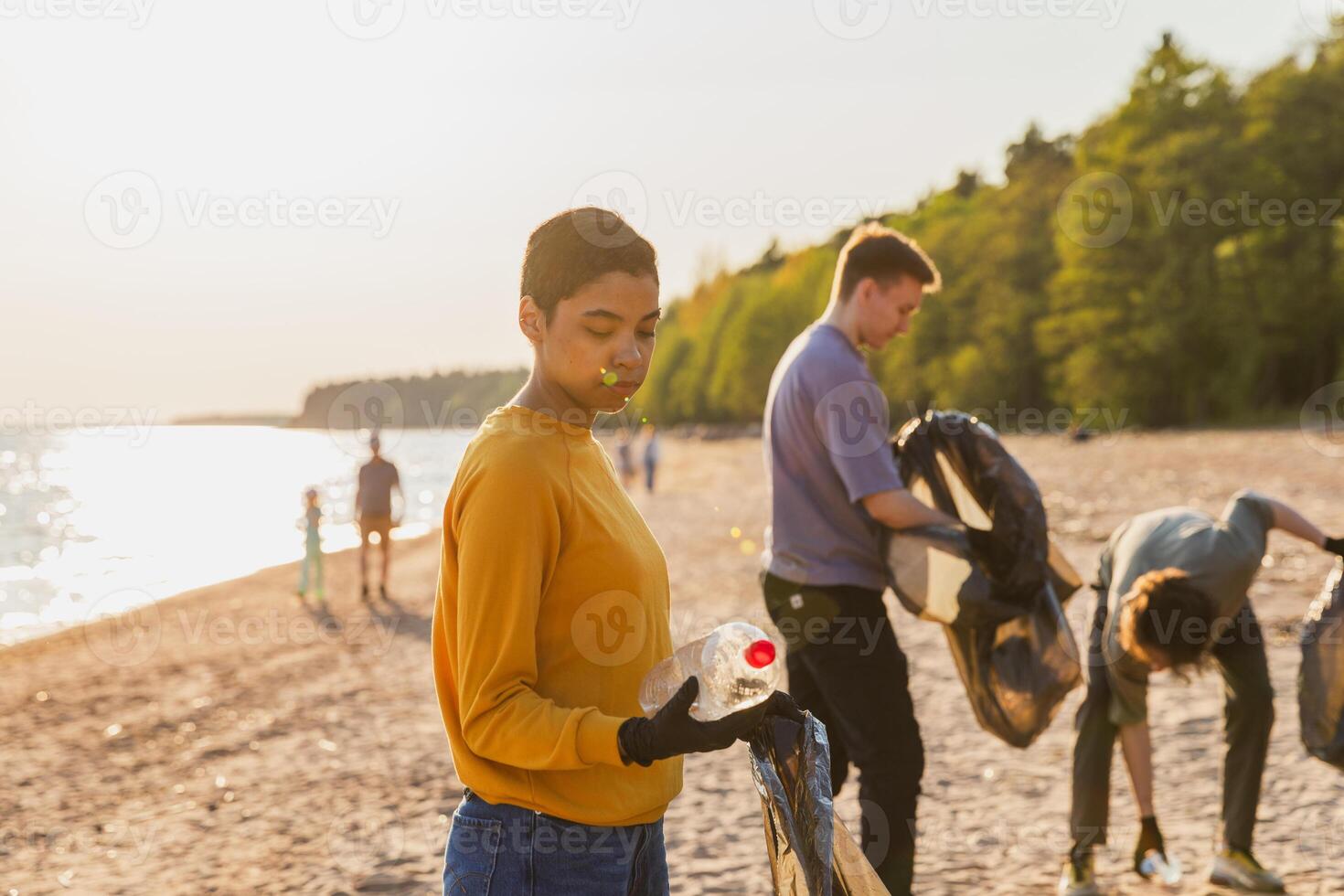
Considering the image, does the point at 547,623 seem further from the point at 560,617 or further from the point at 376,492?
the point at 376,492

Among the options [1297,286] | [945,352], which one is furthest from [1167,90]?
[945,352]

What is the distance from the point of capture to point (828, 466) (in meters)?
3.27

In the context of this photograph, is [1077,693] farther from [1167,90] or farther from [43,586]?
[1167,90]

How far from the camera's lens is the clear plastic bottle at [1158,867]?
3.94 m

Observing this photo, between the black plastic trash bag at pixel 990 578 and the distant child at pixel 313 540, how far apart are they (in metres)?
11.8

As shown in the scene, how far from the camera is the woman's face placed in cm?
157

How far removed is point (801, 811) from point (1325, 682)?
2635 mm

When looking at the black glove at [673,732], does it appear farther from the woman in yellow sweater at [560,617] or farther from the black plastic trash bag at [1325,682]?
the black plastic trash bag at [1325,682]

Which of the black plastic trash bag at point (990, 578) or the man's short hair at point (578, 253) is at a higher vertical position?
the man's short hair at point (578, 253)

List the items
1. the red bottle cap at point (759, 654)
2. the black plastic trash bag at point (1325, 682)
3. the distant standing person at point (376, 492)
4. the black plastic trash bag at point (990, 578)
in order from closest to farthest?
the red bottle cap at point (759, 654), the black plastic trash bag at point (990, 578), the black plastic trash bag at point (1325, 682), the distant standing person at point (376, 492)

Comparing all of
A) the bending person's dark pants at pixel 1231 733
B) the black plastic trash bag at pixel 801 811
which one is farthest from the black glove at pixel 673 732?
the bending person's dark pants at pixel 1231 733

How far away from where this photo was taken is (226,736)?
7.95 meters

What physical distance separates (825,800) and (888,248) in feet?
6.60

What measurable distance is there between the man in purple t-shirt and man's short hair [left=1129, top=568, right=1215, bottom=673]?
933 mm
